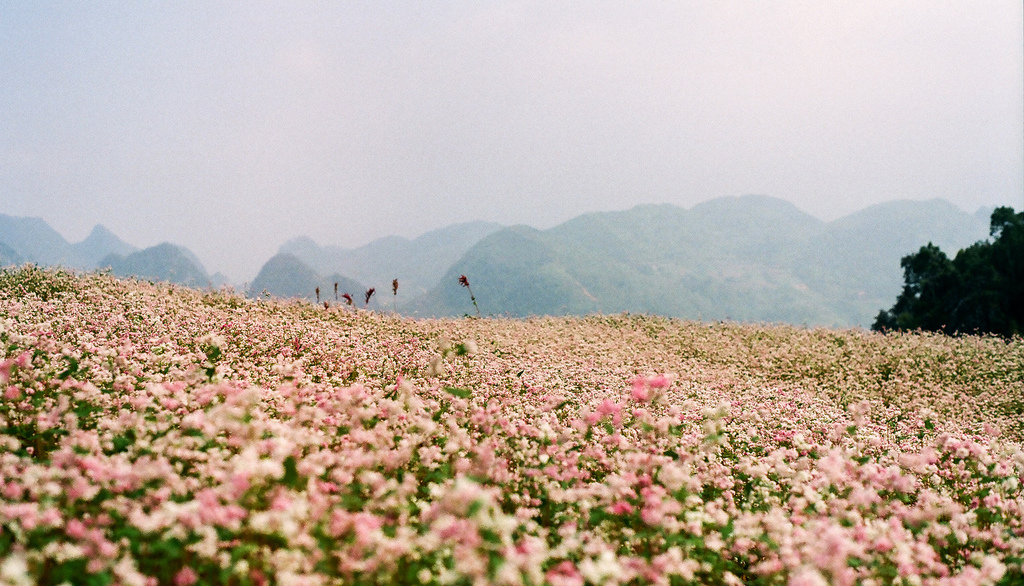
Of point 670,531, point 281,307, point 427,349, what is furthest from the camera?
point 281,307

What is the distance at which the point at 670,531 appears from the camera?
4.40 meters

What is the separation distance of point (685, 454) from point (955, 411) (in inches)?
471

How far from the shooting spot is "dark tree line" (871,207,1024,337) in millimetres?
32656

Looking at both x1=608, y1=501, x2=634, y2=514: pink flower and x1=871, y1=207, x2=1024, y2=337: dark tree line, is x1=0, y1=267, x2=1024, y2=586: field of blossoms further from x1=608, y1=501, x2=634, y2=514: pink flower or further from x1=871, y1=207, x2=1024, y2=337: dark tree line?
x1=871, y1=207, x2=1024, y2=337: dark tree line

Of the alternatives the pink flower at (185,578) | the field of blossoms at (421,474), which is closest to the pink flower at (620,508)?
the field of blossoms at (421,474)

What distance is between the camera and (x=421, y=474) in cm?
597

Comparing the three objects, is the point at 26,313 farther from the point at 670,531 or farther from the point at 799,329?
the point at 799,329

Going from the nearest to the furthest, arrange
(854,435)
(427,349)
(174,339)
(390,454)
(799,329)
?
(390,454), (854,435), (174,339), (427,349), (799,329)

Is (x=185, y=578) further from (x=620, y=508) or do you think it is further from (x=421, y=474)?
(x=620, y=508)

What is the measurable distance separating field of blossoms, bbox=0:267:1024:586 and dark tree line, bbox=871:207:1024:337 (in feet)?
93.4

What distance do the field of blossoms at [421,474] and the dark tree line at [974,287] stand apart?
28483 mm

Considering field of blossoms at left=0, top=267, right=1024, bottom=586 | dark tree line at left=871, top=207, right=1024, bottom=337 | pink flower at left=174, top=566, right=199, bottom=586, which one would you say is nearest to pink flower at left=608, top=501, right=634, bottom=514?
field of blossoms at left=0, top=267, right=1024, bottom=586

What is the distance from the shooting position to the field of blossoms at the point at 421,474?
3.52m

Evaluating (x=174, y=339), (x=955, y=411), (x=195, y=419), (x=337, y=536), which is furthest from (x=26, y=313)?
(x=955, y=411)
